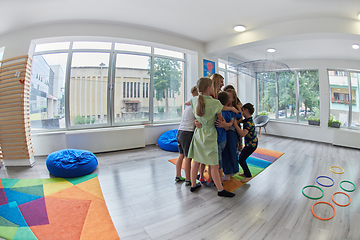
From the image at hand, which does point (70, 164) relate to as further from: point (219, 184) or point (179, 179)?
point (219, 184)

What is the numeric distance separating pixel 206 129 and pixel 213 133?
10cm

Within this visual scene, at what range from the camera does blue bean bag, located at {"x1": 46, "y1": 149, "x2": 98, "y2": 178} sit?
297cm

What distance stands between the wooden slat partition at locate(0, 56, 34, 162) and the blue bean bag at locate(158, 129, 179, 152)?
292cm

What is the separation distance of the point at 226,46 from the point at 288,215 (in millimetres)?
4273

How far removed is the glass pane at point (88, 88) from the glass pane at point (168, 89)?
1497 mm

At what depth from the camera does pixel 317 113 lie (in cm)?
633

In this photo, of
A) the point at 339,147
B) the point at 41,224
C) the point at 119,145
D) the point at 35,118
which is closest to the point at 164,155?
the point at 119,145

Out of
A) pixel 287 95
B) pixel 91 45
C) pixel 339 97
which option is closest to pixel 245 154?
pixel 91 45

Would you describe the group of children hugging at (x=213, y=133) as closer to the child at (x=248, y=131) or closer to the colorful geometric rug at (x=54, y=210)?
the child at (x=248, y=131)

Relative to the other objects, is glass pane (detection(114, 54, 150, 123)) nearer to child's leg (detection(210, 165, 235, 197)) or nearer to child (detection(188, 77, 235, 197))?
child (detection(188, 77, 235, 197))

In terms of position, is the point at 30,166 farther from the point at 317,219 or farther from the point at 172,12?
the point at 317,219

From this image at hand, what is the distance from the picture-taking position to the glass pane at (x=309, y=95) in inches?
248

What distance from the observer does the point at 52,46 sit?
4.32 meters

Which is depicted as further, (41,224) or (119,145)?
(119,145)
